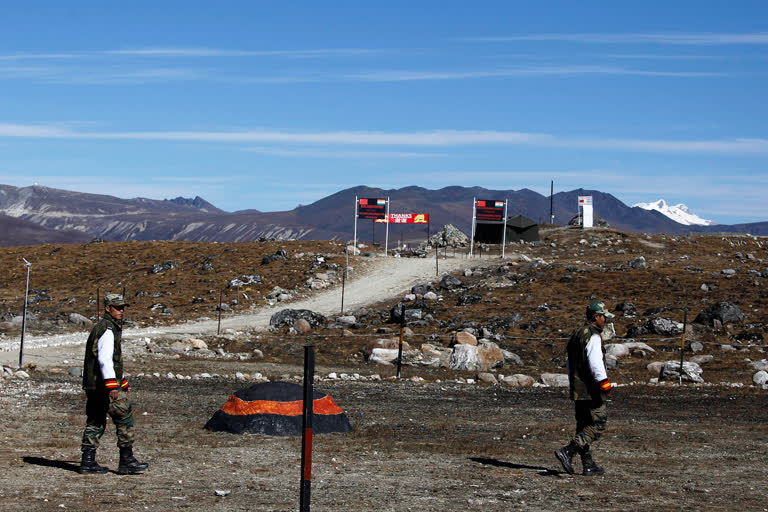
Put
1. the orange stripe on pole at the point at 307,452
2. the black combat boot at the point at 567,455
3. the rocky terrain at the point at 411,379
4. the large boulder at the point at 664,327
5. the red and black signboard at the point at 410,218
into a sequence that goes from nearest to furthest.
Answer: the orange stripe on pole at the point at 307,452 < the rocky terrain at the point at 411,379 < the black combat boot at the point at 567,455 < the large boulder at the point at 664,327 < the red and black signboard at the point at 410,218

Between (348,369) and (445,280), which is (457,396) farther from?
(445,280)

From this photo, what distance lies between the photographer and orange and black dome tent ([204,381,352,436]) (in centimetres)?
1464

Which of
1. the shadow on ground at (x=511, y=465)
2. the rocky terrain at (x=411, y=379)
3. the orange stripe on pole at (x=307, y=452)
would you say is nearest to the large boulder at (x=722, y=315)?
the rocky terrain at (x=411, y=379)

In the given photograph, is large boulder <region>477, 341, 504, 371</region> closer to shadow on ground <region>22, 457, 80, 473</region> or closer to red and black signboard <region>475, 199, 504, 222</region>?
shadow on ground <region>22, 457, 80, 473</region>

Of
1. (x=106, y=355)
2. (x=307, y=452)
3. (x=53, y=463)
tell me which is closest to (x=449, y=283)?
(x=53, y=463)

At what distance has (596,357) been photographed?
11445 millimetres

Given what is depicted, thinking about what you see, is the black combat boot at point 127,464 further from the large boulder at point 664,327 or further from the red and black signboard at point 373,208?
the red and black signboard at point 373,208

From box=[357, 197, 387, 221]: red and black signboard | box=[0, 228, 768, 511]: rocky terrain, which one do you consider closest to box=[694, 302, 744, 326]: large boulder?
box=[0, 228, 768, 511]: rocky terrain

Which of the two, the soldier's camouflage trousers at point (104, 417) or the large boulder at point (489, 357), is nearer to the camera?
the soldier's camouflage trousers at point (104, 417)

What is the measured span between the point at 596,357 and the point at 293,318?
87.5ft

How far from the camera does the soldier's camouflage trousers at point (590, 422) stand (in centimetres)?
1140

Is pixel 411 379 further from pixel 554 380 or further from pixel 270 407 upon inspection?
pixel 270 407

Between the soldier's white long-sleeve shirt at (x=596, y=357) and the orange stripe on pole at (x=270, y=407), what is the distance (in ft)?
16.9

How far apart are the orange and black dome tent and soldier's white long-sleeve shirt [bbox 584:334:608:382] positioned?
16.7 feet
